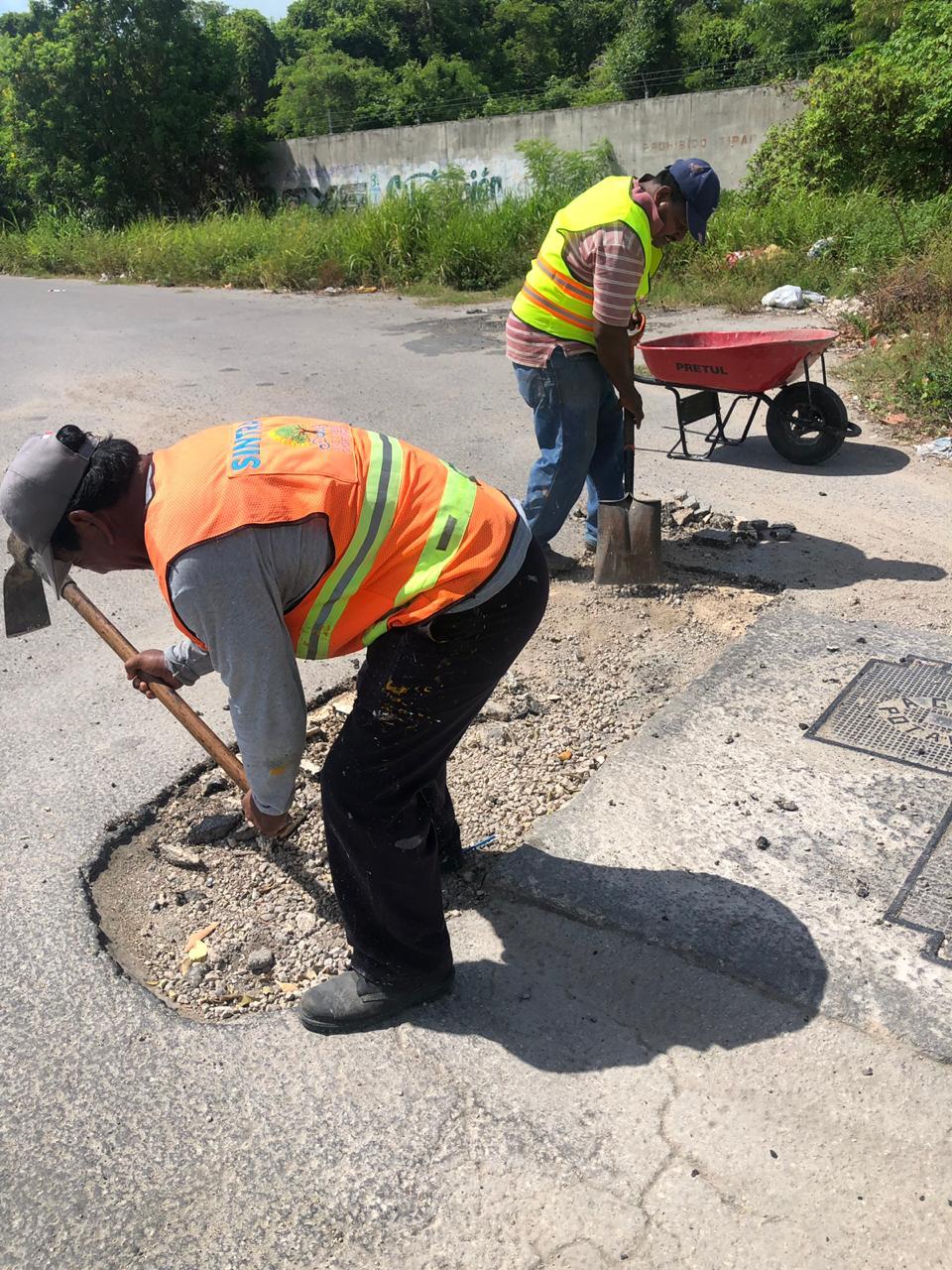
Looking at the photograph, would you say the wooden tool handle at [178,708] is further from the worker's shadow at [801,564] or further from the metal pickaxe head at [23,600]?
the worker's shadow at [801,564]

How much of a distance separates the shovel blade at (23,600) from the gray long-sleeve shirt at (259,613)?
3.67 ft

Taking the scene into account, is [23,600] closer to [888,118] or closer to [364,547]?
[364,547]

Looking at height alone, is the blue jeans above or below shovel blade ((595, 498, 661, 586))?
above

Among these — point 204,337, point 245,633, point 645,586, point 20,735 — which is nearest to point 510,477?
point 645,586

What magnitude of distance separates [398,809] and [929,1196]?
4.25ft

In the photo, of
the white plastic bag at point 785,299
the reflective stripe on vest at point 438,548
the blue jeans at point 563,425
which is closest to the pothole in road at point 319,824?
the blue jeans at point 563,425

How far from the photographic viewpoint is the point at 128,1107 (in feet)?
7.40

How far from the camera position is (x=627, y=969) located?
99.9 inches

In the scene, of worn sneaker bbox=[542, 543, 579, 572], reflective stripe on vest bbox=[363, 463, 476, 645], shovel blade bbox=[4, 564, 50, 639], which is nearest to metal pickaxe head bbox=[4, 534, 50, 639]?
shovel blade bbox=[4, 564, 50, 639]

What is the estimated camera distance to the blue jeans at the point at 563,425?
423 centimetres

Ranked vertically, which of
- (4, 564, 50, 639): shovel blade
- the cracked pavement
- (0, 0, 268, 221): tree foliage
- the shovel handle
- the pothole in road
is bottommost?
the pothole in road

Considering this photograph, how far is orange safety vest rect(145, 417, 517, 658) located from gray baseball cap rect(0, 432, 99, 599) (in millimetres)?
147

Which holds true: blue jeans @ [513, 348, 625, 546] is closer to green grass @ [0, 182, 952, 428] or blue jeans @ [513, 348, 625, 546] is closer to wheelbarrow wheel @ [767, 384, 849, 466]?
wheelbarrow wheel @ [767, 384, 849, 466]

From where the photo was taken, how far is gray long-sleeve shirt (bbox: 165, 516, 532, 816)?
71.0 inches
